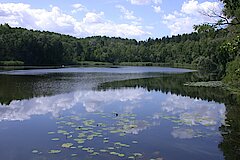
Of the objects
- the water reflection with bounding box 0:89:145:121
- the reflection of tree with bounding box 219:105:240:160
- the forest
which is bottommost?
the reflection of tree with bounding box 219:105:240:160

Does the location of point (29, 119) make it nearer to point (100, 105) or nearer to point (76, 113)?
point (76, 113)

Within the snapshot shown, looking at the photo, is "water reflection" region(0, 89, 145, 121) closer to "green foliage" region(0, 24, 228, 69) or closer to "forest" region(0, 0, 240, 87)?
"forest" region(0, 0, 240, 87)

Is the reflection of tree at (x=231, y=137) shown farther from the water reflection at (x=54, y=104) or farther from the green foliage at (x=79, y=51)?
the green foliage at (x=79, y=51)

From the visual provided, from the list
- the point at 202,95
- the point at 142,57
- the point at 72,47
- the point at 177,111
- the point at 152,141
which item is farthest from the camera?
the point at 142,57

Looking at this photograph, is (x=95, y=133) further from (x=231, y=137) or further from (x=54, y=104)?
(x=54, y=104)

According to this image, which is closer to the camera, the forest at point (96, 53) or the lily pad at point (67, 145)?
the lily pad at point (67, 145)

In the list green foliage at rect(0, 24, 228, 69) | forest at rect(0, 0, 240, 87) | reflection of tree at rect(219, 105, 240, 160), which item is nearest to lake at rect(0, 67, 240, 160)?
reflection of tree at rect(219, 105, 240, 160)

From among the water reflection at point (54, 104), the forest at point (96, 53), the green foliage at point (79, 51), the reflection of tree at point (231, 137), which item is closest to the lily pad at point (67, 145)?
the reflection of tree at point (231, 137)

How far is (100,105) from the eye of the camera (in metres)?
21.0

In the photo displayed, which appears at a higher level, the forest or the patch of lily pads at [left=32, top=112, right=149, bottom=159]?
the forest

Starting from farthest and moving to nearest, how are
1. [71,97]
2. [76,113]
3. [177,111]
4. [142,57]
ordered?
[142,57]
[71,97]
[177,111]
[76,113]

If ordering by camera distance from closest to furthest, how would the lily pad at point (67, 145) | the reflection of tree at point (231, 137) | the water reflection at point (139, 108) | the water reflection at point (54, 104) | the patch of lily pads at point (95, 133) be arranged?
the patch of lily pads at point (95, 133) → the reflection of tree at point (231, 137) → the lily pad at point (67, 145) → the water reflection at point (139, 108) → the water reflection at point (54, 104)

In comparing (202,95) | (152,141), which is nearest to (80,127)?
(152,141)

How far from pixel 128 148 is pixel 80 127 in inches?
138
